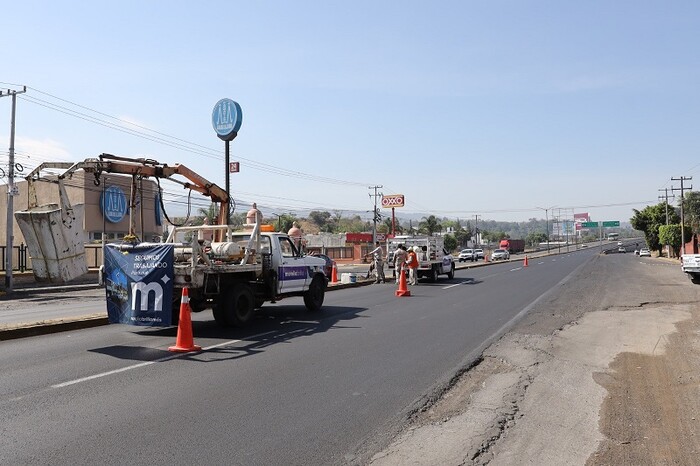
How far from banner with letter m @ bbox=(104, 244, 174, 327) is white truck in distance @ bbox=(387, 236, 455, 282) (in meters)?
18.4

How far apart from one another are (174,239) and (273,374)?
7.33 m

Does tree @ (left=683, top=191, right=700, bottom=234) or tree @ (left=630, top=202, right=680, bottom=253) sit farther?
tree @ (left=630, top=202, right=680, bottom=253)

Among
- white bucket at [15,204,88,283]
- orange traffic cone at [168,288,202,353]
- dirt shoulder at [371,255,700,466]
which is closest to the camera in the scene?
dirt shoulder at [371,255,700,466]

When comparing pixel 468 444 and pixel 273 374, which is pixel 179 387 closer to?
pixel 273 374

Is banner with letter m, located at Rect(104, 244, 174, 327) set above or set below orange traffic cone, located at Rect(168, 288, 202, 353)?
above

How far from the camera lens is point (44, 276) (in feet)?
37.9

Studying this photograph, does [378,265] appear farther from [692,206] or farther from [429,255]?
→ [692,206]

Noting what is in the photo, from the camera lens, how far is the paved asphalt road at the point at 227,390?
5.09m

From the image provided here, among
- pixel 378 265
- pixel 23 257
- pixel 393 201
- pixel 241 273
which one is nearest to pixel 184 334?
pixel 241 273

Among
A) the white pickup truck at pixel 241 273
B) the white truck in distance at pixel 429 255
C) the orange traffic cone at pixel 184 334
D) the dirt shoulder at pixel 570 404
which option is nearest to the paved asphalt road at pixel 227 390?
the orange traffic cone at pixel 184 334

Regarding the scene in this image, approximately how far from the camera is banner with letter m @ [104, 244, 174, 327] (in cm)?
1035

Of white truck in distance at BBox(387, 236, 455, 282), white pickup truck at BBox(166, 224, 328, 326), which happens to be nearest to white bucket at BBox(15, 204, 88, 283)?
white pickup truck at BBox(166, 224, 328, 326)

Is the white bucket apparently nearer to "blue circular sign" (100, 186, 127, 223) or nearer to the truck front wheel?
the truck front wheel

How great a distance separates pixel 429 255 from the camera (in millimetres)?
28109
